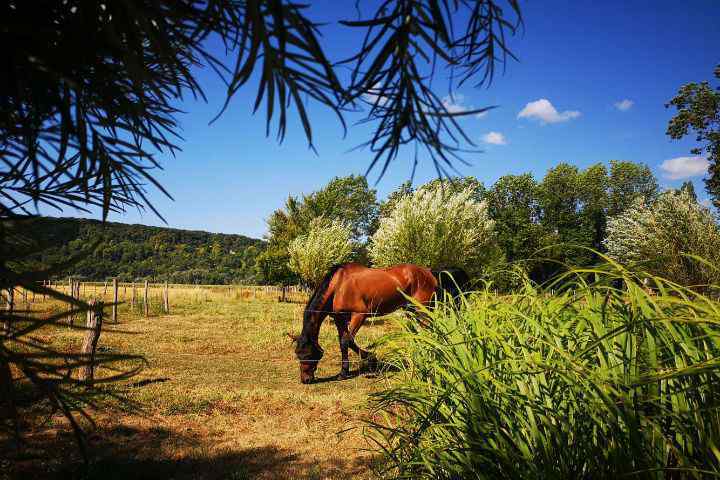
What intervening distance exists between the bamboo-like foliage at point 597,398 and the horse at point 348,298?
602 cm

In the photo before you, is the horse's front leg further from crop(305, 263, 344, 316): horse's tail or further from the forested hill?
the forested hill

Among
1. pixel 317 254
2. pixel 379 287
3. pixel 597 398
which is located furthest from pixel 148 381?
pixel 317 254

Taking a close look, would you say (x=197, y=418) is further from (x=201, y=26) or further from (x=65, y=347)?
(x=65, y=347)

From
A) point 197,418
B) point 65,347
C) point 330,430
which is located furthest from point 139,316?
point 330,430

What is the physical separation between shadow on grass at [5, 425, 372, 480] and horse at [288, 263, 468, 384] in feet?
10.0

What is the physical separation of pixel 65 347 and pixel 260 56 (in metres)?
12.0

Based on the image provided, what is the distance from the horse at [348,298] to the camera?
304 inches

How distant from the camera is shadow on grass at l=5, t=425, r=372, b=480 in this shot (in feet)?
12.0

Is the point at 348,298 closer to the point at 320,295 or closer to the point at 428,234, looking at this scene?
the point at 320,295

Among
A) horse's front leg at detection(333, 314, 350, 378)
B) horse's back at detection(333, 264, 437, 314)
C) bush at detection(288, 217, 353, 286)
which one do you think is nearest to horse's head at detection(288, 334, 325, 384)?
horse's front leg at detection(333, 314, 350, 378)

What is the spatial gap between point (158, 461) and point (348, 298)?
16.7ft

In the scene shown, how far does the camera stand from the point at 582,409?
53.9 inches

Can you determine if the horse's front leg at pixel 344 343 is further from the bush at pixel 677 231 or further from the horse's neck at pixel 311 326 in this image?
the bush at pixel 677 231

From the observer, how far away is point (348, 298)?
8.69 metres
